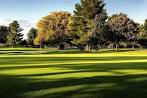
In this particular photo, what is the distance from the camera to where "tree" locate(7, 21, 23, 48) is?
542ft

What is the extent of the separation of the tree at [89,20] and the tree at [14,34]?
55171mm

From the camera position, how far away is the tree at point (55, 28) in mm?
126600

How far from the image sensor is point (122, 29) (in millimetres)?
113438

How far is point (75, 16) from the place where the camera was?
115 meters

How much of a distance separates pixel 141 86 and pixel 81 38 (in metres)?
95.1

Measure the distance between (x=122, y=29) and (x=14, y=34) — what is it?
64.7 metres

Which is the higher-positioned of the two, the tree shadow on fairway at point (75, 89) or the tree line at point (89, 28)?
the tree line at point (89, 28)

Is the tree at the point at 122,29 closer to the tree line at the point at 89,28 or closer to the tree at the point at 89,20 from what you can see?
the tree line at the point at 89,28

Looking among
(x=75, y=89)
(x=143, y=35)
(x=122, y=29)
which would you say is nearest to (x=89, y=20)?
(x=122, y=29)

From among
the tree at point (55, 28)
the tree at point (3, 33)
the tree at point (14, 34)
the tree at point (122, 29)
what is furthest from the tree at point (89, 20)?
the tree at point (3, 33)

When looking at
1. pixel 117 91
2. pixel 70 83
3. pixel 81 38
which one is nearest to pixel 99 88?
pixel 117 91

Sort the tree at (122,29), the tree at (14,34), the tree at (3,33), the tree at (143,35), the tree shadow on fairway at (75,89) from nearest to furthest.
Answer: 1. the tree shadow on fairway at (75,89)
2. the tree at (122,29)
3. the tree at (143,35)
4. the tree at (14,34)
5. the tree at (3,33)

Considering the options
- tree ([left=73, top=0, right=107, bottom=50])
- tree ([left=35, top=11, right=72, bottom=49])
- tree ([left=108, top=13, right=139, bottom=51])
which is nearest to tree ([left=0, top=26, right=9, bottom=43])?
tree ([left=35, top=11, right=72, bottom=49])

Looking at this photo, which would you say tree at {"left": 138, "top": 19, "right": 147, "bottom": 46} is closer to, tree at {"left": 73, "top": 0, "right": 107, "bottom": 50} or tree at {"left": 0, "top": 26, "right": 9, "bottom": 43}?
tree at {"left": 73, "top": 0, "right": 107, "bottom": 50}
